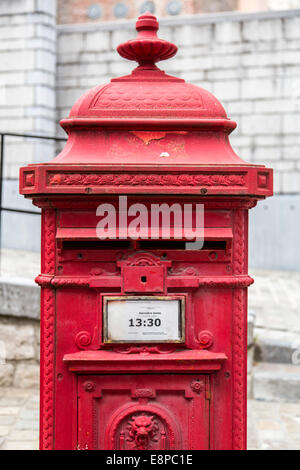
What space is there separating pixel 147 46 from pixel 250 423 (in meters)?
2.68

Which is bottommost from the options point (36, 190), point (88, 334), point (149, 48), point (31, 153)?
point (88, 334)

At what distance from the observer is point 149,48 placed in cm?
263

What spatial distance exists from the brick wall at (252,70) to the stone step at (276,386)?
606 centimetres

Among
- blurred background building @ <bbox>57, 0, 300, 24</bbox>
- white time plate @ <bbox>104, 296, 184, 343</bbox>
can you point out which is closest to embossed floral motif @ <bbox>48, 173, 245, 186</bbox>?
white time plate @ <bbox>104, 296, 184, 343</bbox>

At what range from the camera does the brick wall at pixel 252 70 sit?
10.5 metres

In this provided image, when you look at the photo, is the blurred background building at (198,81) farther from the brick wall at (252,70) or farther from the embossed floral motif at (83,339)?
the embossed floral motif at (83,339)

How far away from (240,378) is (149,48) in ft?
4.31

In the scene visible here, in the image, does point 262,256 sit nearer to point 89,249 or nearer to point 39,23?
point 39,23

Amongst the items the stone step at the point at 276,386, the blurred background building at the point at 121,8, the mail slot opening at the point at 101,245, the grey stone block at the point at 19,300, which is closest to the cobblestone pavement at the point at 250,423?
the stone step at the point at 276,386

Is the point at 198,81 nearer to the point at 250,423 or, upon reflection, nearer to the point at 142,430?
the point at 250,423

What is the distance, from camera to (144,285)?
7.62 feet

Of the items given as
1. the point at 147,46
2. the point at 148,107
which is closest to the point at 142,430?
the point at 148,107

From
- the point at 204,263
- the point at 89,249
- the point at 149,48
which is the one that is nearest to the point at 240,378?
the point at 204,263

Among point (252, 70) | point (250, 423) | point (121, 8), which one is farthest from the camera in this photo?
point (121, 8)
